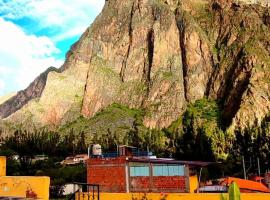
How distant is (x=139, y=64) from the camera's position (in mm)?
189000

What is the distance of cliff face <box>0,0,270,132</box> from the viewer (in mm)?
166875

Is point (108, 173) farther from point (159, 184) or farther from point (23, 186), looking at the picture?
point (23, 186)

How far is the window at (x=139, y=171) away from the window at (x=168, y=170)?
919 millimetres

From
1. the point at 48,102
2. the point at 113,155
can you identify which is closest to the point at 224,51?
the point at 48,102

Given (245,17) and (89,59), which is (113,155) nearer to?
(245,17)

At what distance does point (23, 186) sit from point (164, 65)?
164m

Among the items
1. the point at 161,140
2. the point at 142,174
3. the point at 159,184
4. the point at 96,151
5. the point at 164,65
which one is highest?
the point at 164,65

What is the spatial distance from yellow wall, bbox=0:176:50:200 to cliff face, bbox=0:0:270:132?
13802 cm

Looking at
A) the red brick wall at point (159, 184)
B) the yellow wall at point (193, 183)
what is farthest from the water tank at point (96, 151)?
the yellow wall at point (193, 183)

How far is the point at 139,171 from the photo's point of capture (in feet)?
158

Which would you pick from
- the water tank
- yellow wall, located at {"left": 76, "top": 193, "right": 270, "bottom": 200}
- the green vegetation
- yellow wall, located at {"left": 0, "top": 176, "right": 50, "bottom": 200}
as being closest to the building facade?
the water tank

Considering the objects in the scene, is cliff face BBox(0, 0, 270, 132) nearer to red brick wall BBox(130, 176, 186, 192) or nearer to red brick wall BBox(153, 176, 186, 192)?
red brick wall BBox(130, 176, 186, 192)

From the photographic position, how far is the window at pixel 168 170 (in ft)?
153

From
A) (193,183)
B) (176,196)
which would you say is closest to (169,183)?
(193,183)
